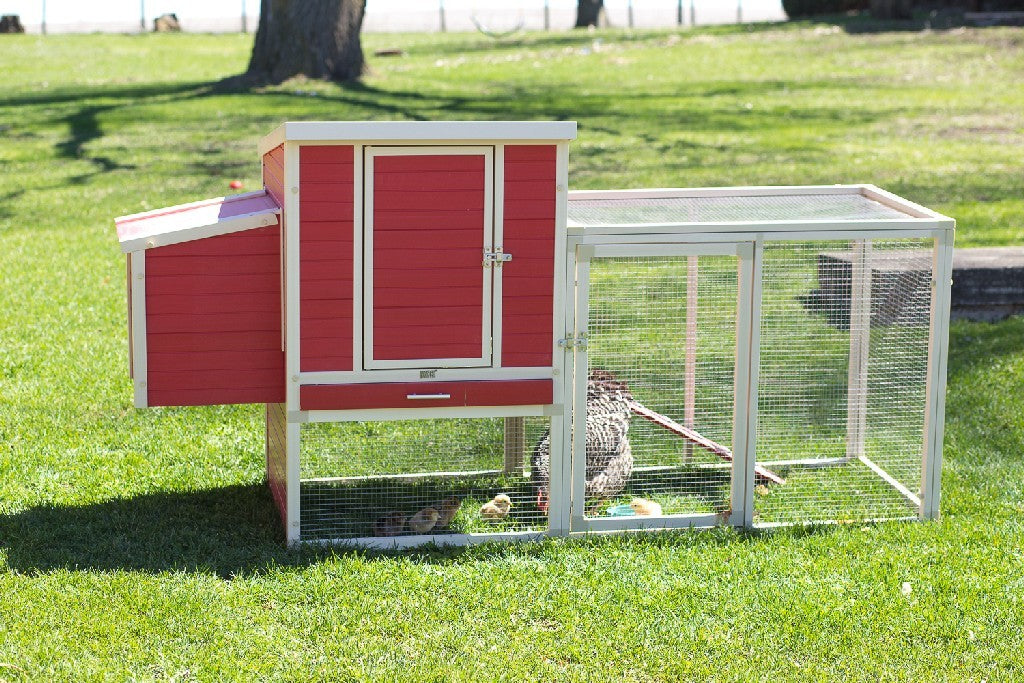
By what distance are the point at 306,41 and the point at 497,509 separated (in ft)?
49.3

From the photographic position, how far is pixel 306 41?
20.1 m

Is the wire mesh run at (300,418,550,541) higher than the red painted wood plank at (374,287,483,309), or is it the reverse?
the red painted wood plank at (374,287,483,309)

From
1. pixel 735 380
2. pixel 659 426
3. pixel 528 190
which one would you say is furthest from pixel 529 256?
pixel 659 426

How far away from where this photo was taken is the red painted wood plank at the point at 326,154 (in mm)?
5629

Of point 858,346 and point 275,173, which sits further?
point 858,346

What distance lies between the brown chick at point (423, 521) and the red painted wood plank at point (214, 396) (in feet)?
2.79

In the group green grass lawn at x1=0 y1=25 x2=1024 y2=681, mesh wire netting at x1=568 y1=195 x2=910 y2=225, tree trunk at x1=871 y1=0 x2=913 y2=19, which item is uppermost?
tree trunk at x1=871 y1=0 x2=913 y2=19

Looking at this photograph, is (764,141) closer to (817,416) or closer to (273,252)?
(817,416)

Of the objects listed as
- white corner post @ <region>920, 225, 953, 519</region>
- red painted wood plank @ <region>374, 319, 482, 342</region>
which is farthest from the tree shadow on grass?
red painted wood plank @ <region>374, 319, 482, 342</region>

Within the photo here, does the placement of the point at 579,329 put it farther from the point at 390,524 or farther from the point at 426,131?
the point at 390,524

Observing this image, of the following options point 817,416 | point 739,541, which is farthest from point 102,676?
point 817,416

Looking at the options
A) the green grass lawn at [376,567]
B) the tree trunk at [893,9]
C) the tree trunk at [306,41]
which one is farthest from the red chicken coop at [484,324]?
the tree trunk at [893,9]

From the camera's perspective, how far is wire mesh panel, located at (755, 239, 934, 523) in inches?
258

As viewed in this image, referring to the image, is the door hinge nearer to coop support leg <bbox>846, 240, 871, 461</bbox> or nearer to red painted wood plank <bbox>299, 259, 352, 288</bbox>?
red painted wood plank <bbox>299, 259, 352, 288</bbox>
